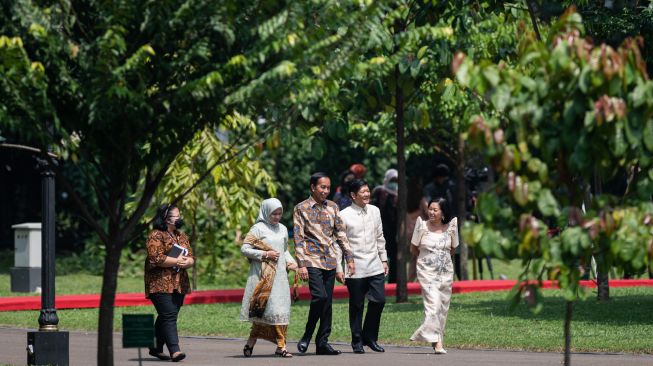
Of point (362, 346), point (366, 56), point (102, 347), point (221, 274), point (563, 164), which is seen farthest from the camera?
point (221, 274)

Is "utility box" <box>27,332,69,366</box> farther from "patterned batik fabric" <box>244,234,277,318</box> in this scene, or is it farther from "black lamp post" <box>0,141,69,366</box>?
"patterned batik fabric" <box>244,234,277,318</box>

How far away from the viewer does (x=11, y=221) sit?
34.2 metres

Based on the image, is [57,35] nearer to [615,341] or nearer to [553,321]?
[615,341]

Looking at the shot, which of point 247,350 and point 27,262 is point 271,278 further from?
point 27,262

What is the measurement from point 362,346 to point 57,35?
6710mm

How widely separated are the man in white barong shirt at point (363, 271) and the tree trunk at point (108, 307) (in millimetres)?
4968

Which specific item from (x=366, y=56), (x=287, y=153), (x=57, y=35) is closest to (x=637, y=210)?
(x=57, y=35)

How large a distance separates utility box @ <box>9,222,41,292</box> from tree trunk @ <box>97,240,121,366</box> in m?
14.5

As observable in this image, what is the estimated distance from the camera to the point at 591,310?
1817 cm

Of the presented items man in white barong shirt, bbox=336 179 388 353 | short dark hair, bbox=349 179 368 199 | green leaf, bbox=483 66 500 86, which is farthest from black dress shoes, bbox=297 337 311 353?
green leaf, bbox=483 66 500 86

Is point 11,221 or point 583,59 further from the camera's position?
point 11,221

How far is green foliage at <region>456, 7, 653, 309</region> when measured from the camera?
7.95 metres

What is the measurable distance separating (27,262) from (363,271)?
1106cm

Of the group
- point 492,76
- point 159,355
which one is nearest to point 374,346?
point 159,355
